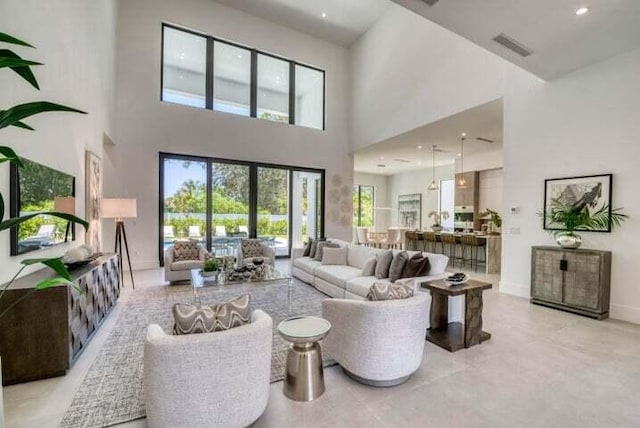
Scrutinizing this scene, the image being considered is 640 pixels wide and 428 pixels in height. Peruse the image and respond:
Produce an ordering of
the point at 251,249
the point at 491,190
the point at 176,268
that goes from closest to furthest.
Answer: the point at 176,268, the point at 251,249, the point at 491,190

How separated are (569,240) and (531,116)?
206 cm

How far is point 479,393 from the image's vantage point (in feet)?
7.47

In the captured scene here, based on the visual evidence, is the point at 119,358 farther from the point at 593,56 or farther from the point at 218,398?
the point at 593,56

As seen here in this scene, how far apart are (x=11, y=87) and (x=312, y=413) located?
3.49 m

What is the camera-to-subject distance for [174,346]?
159 cm

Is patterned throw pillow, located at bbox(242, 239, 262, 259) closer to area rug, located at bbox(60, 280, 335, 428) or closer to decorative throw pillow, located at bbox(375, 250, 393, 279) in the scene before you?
area rug, located at bbox(60, 280, 335, 428)

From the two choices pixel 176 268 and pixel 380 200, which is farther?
pixel 380 200

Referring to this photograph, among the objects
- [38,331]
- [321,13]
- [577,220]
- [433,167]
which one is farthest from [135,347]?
[433,167]

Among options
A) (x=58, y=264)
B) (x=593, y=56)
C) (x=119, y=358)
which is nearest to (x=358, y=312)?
Result: (x=58, y=264)

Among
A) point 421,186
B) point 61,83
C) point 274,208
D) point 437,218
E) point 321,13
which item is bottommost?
point 437,218

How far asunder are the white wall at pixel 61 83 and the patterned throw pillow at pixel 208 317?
182 cm

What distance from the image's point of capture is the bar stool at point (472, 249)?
7.16 metres

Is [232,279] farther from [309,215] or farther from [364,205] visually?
[364,205]

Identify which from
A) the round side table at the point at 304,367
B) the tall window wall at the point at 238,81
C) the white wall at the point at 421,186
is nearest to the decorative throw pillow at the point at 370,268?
the round side table at the point at 304,367
